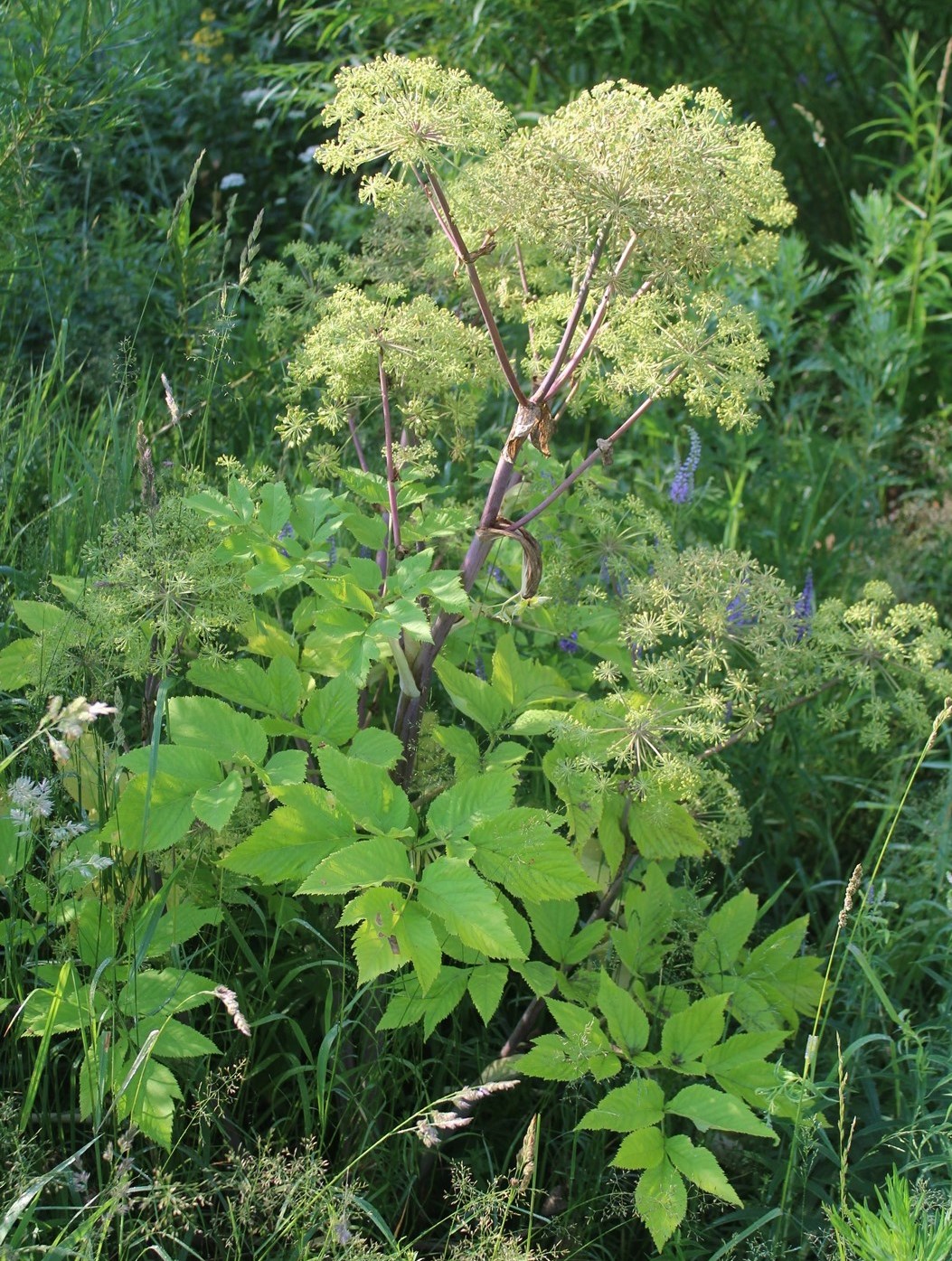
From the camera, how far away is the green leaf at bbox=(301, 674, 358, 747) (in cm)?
195

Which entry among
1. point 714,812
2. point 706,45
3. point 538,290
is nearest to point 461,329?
point 538,290

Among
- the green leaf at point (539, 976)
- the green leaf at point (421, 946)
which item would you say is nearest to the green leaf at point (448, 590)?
the green leaf at point (421, 946)

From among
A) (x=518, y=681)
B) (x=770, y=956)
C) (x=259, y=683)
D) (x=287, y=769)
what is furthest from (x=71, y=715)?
(x=770, y=956)

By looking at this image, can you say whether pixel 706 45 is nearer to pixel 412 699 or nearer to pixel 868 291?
pixel 868 291

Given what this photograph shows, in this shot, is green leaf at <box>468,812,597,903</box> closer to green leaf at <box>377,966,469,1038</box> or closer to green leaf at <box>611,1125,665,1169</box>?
green leaf at <box>377,966,469,1038</box>

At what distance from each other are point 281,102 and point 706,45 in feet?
6.31

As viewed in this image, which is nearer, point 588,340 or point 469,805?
point 469,805

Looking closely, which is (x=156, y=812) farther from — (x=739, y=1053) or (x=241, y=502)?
(x=739, y=1053)

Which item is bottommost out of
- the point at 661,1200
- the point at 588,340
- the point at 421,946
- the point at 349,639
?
the point at 661,1200

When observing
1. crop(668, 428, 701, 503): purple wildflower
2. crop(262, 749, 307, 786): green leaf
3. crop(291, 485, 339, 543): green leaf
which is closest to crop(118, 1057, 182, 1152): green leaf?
crop(262, 749, 307, 786): green leaf

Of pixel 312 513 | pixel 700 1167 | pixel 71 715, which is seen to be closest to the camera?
pixel 71 715

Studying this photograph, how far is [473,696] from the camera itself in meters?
2.09

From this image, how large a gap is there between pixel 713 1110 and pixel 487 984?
0.37m

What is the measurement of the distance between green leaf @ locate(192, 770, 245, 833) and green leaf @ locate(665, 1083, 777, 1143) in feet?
2.54
